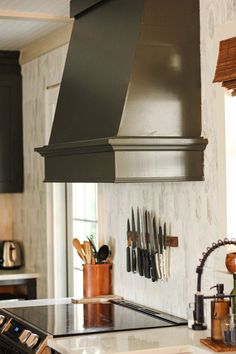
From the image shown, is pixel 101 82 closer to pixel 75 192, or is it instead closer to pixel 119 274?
pixel 119 274

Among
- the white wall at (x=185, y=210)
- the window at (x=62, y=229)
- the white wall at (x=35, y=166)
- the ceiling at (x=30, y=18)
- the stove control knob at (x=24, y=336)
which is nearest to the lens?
the white wall at (x=185, y=210)

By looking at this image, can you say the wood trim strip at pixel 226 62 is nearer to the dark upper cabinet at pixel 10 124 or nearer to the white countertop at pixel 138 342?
the white countertop at pixel 138 342

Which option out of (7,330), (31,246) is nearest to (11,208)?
(31,246)

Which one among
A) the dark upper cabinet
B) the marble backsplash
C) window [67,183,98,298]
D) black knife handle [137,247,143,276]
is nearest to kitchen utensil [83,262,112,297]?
black knife handle [137,247,143,276]

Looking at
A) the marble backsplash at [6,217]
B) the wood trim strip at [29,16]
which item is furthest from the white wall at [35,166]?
the wood trim strip at [29,16]

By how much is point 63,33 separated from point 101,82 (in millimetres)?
1597

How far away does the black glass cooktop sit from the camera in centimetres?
372

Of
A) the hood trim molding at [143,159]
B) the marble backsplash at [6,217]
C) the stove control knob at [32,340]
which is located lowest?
the stove control knob at [32,340]

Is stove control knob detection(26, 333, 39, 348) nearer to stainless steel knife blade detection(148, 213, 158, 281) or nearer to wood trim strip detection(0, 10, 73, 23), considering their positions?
stainless steel knife blade detection(148, 213, 158, 281)

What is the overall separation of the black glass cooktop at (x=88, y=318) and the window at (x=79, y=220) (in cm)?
116

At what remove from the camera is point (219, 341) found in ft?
10.7

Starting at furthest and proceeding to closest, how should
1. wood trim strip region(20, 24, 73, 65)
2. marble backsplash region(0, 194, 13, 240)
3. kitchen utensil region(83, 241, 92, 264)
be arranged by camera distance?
marble backsplash region(0, 194, 13, 240) → wood trim strip region(20, 24, 73, 65) → kitchen utensil region(83, 241, 92, 264)

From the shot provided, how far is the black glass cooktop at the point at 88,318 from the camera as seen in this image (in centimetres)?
372

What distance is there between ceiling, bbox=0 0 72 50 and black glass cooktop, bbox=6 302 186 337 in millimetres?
1590
